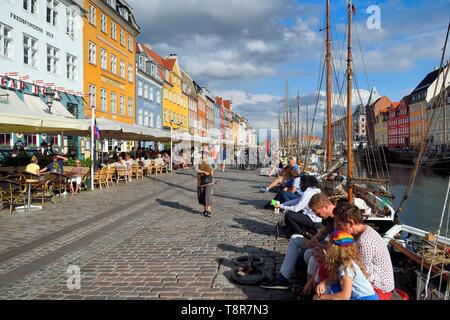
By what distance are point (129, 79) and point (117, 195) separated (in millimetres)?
24906

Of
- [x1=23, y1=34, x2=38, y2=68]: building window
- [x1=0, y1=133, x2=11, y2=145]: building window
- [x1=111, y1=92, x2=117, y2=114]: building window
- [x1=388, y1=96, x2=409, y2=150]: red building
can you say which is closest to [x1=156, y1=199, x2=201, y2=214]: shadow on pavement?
[x1=0, y1=133, x2=11, y2=145]: building window

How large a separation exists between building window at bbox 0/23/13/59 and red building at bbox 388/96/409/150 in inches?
3254

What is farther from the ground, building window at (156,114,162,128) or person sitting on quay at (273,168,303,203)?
building window at (156,114,162,128)

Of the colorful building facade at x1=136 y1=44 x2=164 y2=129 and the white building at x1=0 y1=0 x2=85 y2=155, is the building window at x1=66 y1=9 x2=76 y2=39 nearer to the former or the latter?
the white building at x1=0 y1=0 x2=85 y2=155

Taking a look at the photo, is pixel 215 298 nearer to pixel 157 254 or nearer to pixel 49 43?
pixel 157 254

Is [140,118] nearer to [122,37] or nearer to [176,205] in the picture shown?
[122,37]

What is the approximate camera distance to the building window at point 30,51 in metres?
20.1

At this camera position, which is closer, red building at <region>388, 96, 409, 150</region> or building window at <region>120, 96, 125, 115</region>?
building window at <region>120, 96, 125, 115</region>

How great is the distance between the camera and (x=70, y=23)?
24.9 metres

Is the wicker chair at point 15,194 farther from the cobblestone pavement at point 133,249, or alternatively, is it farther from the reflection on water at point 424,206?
the reflection on water at point 424,206

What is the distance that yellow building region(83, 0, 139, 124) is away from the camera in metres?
27.2

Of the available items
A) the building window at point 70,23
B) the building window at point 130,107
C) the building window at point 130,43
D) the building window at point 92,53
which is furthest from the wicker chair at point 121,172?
the building window at point 130,43

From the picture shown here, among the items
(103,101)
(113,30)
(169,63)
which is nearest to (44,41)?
(103,101)
